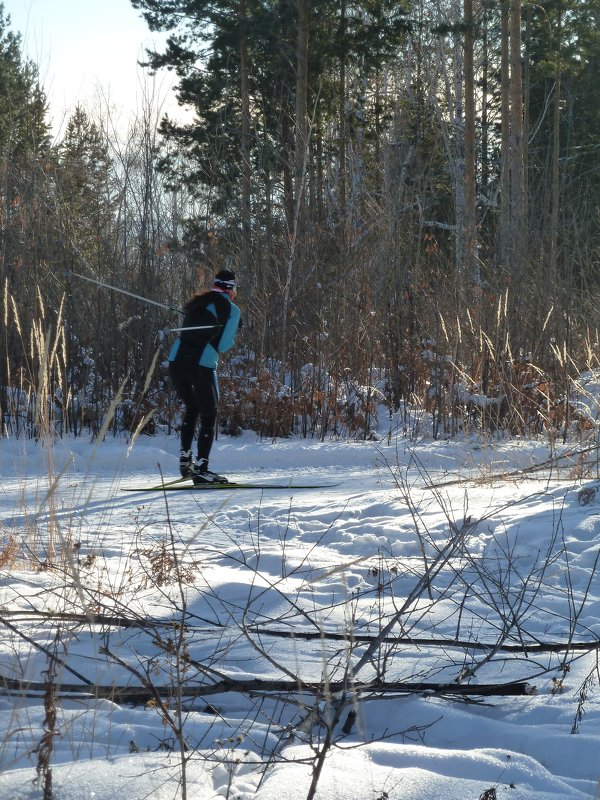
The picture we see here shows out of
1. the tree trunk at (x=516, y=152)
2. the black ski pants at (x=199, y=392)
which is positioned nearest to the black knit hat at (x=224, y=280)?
the black ski pants at (x=199, y=392)

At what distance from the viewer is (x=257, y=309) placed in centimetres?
1146

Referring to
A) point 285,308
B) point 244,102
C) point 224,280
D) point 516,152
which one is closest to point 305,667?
point 224,280

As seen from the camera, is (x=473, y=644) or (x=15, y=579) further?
(x=15, y=579)

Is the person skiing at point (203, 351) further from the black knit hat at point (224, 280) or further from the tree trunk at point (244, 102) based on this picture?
the tree trunk at point (244, 102)

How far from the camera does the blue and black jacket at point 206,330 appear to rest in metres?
7.57

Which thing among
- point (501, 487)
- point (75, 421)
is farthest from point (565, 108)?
point (501, 487)

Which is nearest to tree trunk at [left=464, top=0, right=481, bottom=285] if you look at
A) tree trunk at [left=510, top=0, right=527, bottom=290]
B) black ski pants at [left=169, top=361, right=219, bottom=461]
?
tree trunk at [left=510, top=0, right=527, bottom=290]

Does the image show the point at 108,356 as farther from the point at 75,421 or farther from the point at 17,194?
the point at 17,194

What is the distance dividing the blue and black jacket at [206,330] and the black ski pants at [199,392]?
0.20 ft

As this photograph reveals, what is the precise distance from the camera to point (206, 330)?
7.56 m

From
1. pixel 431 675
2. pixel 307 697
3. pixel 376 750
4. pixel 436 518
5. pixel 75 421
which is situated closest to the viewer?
pixel 376 750

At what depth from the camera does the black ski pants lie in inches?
299

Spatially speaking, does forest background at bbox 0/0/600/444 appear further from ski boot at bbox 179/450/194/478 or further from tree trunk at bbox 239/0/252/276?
tree trunk at bbox 239/0/252/276

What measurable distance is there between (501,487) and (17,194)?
771 cm
